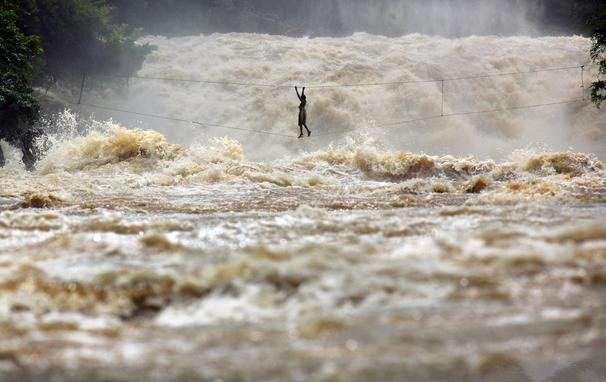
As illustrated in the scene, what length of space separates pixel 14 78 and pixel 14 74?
59 cm

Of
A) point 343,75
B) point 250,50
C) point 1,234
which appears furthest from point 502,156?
point 1,234

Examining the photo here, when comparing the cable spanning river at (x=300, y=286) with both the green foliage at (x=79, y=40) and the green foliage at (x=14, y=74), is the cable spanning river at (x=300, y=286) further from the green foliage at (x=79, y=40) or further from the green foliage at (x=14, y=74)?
→ the green foliage at (x=79, y=40)

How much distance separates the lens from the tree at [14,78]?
14.1 m

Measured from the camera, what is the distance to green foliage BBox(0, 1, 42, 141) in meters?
14.1

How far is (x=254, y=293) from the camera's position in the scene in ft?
8.51

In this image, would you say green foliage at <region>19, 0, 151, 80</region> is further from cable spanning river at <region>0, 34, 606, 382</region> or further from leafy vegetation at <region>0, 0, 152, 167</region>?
cable spanning river at <region>0, 34, 606, 382</region>

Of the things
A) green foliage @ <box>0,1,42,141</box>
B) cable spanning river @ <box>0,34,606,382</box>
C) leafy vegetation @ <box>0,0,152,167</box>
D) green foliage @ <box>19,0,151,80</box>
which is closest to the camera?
cable spanning river @ <box>0,34,606,382</box>

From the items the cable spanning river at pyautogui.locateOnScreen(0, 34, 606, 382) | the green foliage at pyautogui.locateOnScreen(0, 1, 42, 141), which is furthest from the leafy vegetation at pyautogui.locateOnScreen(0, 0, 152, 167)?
the cable spanning river at pyautogui.locateOnScreen(0, 34, 606, 382)

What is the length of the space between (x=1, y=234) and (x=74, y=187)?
6.62m

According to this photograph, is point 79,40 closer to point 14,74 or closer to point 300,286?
point 14,74

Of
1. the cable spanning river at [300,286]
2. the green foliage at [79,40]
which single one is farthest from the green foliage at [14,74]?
the cable spanning river at [300,286]

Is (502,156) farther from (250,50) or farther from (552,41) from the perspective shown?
(250,50)

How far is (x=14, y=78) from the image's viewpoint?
1514 cm

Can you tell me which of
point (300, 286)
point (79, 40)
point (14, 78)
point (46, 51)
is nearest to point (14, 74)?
point (14, 78)
